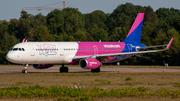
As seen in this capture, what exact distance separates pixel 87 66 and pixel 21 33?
82038 millimetres

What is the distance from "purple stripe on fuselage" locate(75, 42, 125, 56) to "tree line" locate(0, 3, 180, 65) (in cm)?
2903

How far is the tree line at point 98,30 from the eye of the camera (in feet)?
247

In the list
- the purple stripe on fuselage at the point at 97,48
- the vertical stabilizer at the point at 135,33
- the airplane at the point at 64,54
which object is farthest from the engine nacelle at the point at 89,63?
the vertical stabilizer at the point at 135,33

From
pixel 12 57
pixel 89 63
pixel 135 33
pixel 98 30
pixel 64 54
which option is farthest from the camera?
pixel 98 30

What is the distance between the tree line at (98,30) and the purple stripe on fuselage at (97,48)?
95.2ft

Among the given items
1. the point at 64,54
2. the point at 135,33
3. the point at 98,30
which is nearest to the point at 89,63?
the point at 64,54

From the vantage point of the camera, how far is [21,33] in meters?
115

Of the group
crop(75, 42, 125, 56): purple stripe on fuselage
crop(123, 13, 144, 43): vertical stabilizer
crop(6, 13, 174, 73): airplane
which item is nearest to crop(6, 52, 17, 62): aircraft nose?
crop(6, 13, 174, 73): airplane

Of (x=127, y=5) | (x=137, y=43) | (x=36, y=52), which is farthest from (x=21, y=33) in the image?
(x=36, y=52)

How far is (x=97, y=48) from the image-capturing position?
138ft

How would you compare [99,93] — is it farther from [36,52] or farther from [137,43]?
[137,43]

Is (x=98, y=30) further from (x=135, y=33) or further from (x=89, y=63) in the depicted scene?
(x=89, y=63)

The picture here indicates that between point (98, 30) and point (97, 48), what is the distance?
66975mm

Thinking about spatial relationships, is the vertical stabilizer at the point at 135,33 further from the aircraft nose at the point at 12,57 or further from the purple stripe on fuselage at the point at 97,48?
the aircraft nose at the point at 12,57
